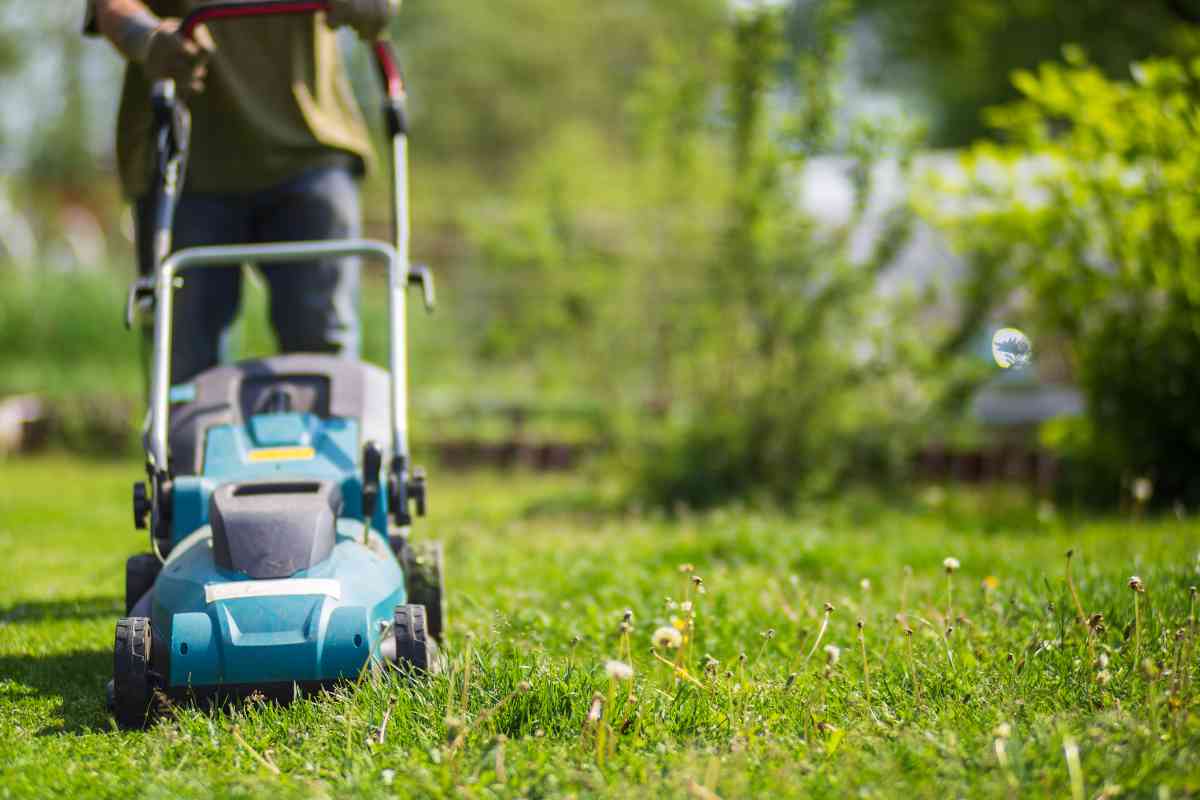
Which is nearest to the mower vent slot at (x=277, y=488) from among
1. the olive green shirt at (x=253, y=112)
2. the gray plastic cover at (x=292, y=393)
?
the gray plastic cover at (x=292, y=393)

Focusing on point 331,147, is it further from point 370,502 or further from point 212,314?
point 370,502

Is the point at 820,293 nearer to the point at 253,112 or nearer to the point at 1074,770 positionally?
the point at 253,112

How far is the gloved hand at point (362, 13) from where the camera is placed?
114 inches

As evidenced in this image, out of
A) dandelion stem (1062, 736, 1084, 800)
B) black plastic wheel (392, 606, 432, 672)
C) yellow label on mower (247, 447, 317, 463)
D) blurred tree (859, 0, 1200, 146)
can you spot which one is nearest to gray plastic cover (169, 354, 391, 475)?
yellow label on mower (247, 447, 317, 463)

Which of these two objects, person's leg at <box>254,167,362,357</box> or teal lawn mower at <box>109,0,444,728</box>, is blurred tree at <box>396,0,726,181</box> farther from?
teal lawn mower at <box>109,0,444,728</box>

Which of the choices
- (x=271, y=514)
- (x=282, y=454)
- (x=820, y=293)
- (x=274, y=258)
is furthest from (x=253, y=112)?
(x=820, y=293)

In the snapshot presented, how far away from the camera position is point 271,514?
2.31 metres

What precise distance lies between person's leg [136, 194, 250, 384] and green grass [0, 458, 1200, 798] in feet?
2.42

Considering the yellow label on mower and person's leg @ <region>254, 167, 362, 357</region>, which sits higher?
person's leg @ <region>254, 167, 362, 357</region>

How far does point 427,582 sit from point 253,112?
1.32 m

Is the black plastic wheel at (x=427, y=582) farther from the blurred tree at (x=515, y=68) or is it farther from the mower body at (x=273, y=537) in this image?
the blurred tree at (x=515, y=68)

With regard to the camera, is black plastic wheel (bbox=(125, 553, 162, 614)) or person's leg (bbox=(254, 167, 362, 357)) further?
person's leg (bbox=(254, 167, 362, 357))

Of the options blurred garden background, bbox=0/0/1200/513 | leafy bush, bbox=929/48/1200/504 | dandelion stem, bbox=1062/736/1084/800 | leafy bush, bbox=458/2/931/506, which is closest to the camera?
dandelion stem, bbox=1062/736/1084/800

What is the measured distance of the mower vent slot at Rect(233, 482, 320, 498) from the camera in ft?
8.18
